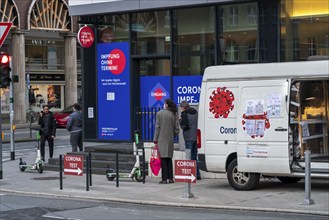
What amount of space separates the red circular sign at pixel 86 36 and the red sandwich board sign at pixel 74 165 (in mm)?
6479

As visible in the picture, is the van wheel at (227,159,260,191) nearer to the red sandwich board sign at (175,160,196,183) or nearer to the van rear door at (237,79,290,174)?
the van rear door at (237,79,290,174)

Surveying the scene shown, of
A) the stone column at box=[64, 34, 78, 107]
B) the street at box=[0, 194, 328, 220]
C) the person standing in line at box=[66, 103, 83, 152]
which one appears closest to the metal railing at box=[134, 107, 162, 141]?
the person standing in line at box=[66, 103, 83, 152]

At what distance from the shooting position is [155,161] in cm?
1606

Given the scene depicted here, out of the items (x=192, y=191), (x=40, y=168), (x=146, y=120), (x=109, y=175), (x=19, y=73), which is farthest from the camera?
(x=19, y=73)

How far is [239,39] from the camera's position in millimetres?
17594

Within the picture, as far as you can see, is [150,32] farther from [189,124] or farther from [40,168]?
[40,168]

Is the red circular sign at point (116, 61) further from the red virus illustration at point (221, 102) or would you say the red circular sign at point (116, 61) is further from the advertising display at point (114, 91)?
the red virus illustration at point (221, 102)

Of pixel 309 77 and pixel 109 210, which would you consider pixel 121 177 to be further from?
pixel 309 77

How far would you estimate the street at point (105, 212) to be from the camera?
35.2 ft

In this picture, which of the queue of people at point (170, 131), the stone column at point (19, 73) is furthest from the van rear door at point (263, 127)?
the stone column at point (19, 73)

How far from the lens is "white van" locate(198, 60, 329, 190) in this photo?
1261 centimetres

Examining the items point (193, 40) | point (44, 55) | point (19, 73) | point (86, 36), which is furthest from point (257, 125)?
point (44, 55)

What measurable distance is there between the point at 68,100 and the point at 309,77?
39576mm

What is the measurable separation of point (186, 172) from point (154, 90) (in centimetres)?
705
